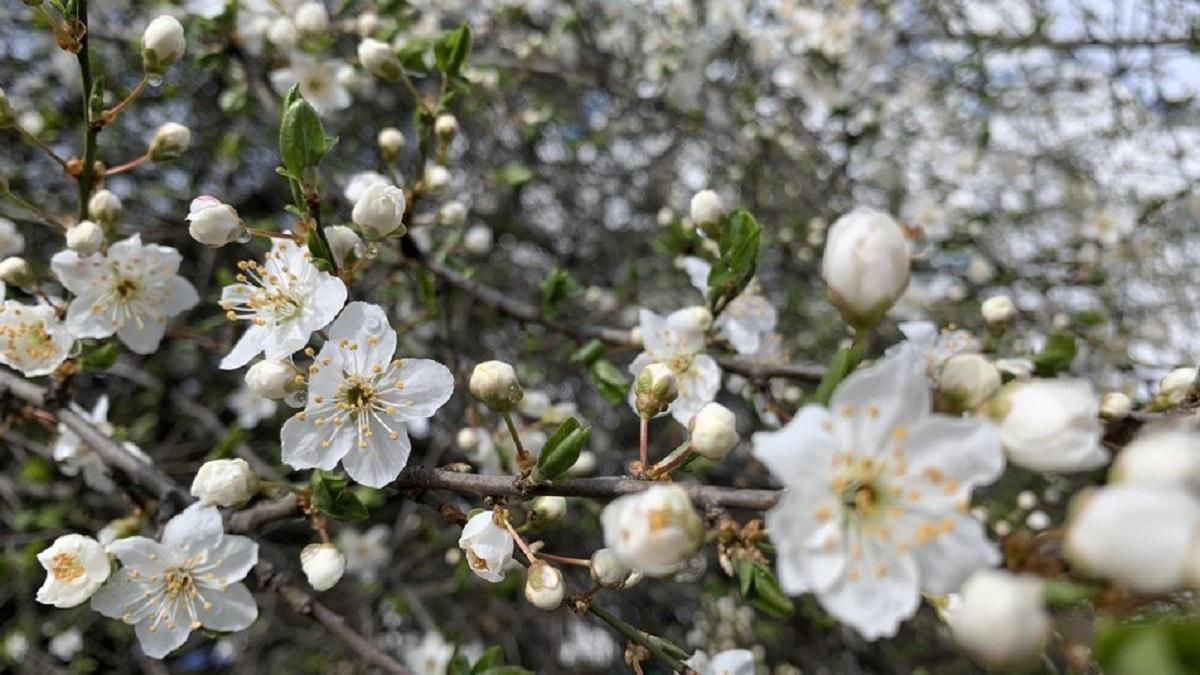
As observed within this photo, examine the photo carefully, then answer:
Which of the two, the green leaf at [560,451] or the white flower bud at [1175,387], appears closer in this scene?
the green leaf at [560,451]

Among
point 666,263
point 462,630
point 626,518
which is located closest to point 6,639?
point 462,630

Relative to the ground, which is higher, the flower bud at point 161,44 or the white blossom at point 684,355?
the flower bud at point 161,44

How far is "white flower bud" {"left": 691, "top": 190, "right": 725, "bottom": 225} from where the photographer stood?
1.78 metres

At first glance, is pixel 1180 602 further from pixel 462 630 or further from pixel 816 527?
pixel 462 630

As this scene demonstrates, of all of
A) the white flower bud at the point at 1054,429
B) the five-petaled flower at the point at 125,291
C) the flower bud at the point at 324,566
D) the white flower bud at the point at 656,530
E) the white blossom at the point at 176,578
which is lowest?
the white blossom at the point at 176,578

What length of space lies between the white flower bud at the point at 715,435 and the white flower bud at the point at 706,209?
73 centimetres

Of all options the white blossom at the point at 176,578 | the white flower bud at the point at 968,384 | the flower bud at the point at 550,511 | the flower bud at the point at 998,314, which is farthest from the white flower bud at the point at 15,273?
the flower bud at the point at 998,314

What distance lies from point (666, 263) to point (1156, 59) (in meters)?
2.22

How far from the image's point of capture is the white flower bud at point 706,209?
5.85 feet

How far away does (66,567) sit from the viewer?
1.41 meters

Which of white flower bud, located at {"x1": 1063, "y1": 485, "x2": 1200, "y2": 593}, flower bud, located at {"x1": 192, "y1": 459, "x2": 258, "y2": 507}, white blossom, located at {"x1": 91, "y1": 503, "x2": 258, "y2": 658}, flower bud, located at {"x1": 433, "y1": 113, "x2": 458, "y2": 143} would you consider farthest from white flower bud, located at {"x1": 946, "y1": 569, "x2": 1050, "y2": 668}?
flower bud, located at {"x1": 433, "y1": 113, "x2": 458, "y2": 143}

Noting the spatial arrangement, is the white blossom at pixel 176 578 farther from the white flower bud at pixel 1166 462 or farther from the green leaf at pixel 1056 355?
the green leaf at pixel 1056 355

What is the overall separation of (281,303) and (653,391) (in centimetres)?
63

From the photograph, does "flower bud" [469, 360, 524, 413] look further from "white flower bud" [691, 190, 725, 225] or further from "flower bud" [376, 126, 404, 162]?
"flower bud" [376, 126, 404, 162]
